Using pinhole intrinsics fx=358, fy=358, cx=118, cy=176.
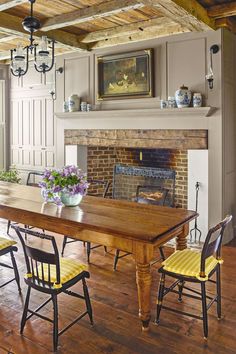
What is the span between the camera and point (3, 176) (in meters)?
6.26

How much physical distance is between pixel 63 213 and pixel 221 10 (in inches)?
110

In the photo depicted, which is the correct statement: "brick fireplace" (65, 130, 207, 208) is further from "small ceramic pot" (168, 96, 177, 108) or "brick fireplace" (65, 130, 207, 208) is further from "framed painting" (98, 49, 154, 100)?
"framed painting" (98, 49, 154, 100)

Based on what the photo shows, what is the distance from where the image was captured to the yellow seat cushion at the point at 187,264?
2.50 metres

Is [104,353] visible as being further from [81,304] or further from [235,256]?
[235,256]

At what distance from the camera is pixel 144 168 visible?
5.39 m

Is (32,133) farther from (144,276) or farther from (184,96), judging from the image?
(144,276)

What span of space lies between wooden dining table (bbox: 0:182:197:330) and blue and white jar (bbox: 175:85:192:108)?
1.67 m

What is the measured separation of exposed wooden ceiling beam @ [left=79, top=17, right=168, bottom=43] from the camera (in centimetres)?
434

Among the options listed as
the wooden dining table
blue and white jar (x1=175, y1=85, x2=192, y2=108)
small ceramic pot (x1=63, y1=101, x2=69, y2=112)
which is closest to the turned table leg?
the wooden dining table

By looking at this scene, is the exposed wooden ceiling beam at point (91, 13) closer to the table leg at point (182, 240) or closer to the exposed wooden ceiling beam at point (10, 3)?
the exposed wooden ceiling beam at point (10, 3)

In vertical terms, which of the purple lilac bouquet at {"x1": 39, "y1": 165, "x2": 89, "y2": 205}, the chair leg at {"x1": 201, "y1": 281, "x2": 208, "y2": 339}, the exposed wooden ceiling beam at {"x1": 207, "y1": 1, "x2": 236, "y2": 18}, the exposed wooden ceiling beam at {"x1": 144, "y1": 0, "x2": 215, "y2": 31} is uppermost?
the exposed wooden ceiling beam at {"x1": 207, "y1": 1, "x2": 236, "y2": 18}

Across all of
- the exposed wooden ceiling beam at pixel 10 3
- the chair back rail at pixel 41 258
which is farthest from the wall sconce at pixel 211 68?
the chair back rail at pixel 41 258

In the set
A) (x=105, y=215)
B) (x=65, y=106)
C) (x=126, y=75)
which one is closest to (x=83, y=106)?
(x=65, y=106)

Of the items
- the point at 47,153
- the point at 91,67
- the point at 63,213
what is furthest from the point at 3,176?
the point at 63,213
